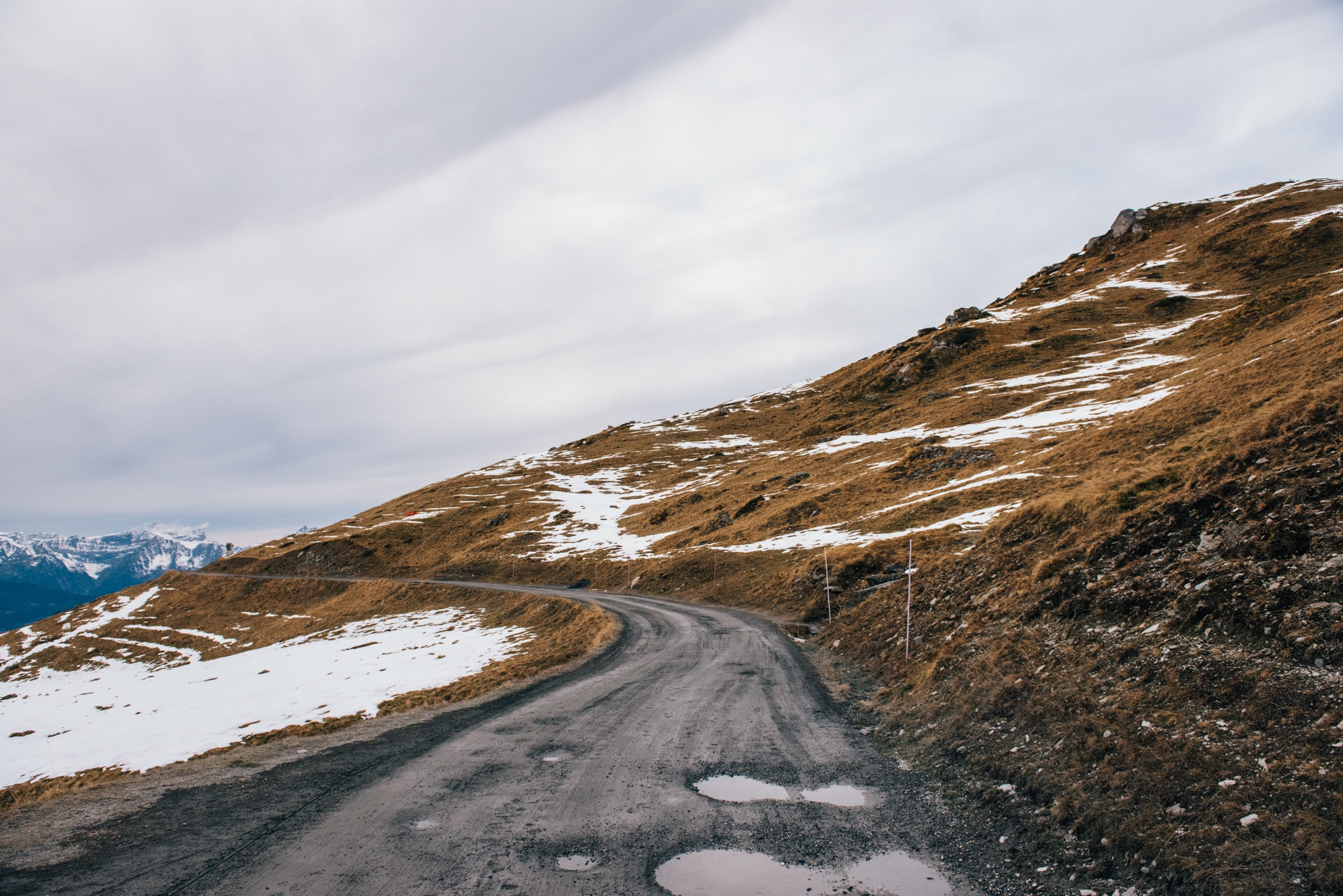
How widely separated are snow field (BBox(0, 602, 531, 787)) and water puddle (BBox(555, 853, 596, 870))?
10170mm

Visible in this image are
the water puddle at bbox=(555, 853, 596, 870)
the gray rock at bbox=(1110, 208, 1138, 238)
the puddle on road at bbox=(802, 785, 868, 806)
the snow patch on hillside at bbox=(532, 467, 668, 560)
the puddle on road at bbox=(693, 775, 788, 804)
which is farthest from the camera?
the gray rock at bbox=(1110, 208, 1138, 238)

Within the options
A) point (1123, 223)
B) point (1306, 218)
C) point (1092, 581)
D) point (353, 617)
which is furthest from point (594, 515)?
point (1123, 223)

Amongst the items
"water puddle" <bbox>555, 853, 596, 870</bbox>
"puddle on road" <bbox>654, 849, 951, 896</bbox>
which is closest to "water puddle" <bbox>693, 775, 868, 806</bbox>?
"puddle on road" <bbox>654, 849, 951, 896</bbox>

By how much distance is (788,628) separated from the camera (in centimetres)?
2611

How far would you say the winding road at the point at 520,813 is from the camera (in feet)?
22.7

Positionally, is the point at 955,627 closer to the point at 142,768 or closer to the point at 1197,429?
the point at 1197,429

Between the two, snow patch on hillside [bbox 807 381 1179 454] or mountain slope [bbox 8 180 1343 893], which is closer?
mountain slope [bbox 8 180 1343 893]

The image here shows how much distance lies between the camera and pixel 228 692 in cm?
2469

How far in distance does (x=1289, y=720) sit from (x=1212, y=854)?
83.5 inches

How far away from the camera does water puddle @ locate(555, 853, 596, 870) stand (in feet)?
22.7

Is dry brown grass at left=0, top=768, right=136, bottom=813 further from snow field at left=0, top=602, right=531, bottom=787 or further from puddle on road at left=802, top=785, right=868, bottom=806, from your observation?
puddle on road at left=802, top=785, right=868, bottom=806

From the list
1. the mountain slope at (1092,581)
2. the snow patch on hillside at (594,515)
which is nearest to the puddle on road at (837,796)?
the mountain slope at (1092,581)

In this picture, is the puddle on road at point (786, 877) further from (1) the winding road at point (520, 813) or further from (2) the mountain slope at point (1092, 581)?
(2) the mountain slope at point (1092, 581)

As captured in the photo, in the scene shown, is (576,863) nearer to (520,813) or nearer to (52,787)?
(520,813)
